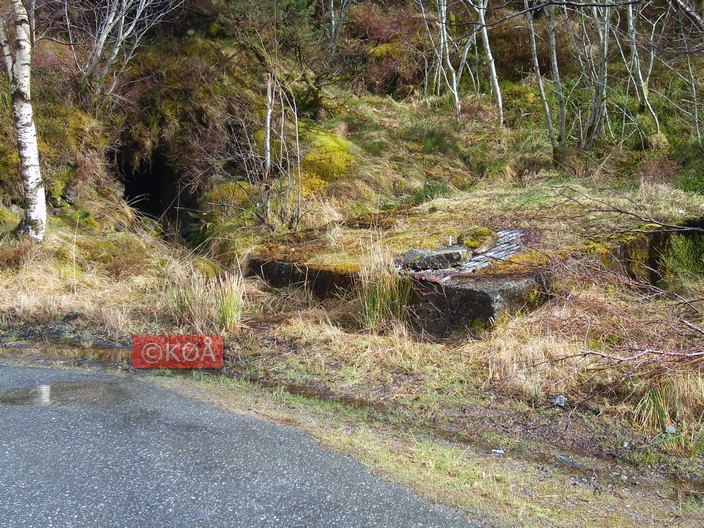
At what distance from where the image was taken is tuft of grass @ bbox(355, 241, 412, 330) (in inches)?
213

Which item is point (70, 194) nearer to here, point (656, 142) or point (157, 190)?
point (157, 190)

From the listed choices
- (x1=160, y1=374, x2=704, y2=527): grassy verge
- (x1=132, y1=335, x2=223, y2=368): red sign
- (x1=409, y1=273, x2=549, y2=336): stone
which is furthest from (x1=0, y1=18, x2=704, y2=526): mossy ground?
(x1=132, y1=335, x2=223, y2=368): red sign

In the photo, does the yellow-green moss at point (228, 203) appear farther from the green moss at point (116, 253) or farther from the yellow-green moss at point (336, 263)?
the yellow-green moss at point (336, 263)

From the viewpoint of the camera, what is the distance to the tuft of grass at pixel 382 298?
5.40m

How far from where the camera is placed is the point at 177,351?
513cm

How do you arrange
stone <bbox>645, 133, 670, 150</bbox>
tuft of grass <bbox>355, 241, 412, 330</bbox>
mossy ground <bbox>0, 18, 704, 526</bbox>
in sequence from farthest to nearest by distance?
stone <bbox>645, 133, 670, 150</bbox> → tuft of grass <bbox>355, 241, 412, 330</bbox> → mossy ground <bbox>0, 18, 704, 526</bbox>

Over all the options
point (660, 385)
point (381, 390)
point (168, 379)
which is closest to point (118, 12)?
point (168, 379)

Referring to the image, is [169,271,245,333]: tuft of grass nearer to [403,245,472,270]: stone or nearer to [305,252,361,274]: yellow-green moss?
[305,252,361,274]: yellow-green moss

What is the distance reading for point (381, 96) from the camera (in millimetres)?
16156

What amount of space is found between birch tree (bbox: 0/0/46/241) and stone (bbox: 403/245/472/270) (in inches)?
195

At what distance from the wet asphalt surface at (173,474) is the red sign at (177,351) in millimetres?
1028

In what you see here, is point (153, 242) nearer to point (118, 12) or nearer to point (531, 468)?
point (118, 12)

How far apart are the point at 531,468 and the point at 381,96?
46.4 ft

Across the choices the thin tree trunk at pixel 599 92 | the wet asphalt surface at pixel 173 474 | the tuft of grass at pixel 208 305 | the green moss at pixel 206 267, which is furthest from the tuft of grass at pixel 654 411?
the thin tree trunk at pixel 599 92
